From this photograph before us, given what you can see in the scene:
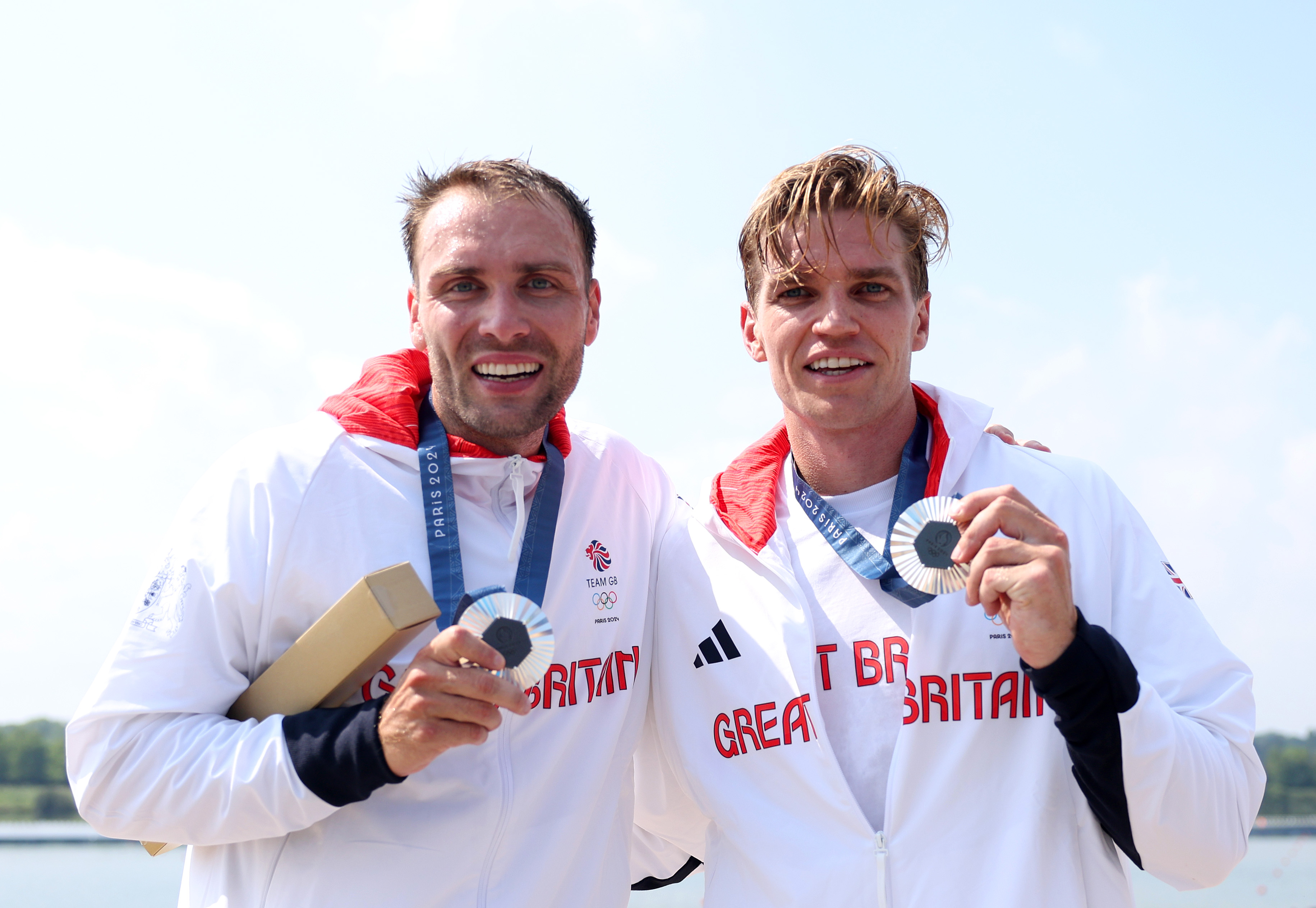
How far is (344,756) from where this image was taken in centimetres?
247

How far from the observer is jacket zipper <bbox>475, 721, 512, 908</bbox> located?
2840 mm

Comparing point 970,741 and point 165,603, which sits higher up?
point 165,603

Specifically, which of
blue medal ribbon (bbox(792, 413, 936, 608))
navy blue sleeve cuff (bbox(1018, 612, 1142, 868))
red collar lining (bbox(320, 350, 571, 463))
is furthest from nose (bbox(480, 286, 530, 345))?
navy blue sleeve cuff (bbox(1018, 612, 1142, 868))

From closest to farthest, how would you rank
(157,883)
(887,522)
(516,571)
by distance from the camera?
(516,571) < (887,522) < (157,883)

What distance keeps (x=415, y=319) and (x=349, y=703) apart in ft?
4.80

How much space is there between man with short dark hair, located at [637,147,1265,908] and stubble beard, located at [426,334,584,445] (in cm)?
75

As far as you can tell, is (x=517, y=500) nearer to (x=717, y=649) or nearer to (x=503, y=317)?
(x=503, y=317)

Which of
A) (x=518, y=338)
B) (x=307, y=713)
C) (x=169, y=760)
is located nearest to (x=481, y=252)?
(x=518, y=338)

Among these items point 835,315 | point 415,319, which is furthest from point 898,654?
point 415,319

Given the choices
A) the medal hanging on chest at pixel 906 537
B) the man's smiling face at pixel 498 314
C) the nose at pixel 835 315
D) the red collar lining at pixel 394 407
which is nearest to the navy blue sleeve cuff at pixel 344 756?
the red collar lining at pixel 394 407

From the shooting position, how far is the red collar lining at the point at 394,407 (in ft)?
10.4

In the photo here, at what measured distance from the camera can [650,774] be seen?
371cm

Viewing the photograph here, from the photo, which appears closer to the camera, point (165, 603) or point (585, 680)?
point (165, 603)

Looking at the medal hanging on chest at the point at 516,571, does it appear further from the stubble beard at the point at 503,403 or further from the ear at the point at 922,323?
the ear at the point at 922,323
